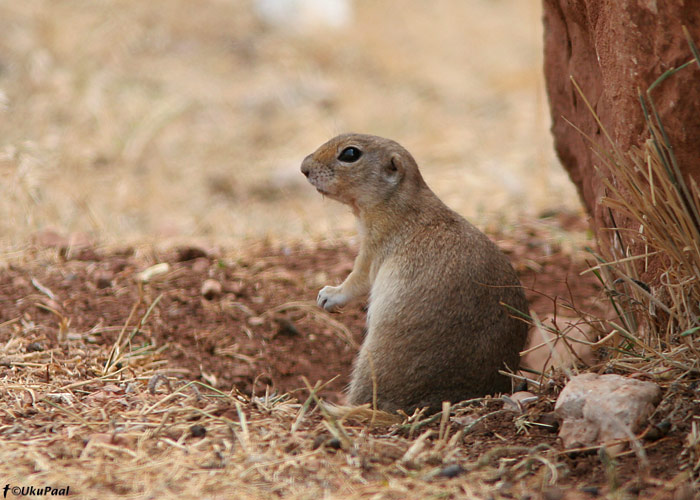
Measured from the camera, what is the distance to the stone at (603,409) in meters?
2.48

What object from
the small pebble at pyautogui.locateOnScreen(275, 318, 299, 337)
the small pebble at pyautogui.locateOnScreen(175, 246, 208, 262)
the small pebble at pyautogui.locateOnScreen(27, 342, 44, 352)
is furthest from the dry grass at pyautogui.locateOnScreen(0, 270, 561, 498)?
the small pebble at pyautogui.locateOnScreen(175, 246, 208, 262)

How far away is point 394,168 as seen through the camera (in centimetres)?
369

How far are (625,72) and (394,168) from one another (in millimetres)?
1125

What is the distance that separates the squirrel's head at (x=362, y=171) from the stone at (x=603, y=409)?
1395 millimetres

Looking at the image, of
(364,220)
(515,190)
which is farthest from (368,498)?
(515,190)

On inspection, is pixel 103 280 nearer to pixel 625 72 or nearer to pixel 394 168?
pixel 394 168

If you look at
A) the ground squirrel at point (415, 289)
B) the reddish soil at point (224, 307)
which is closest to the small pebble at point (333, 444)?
the ground squirrel at point (415, 289)

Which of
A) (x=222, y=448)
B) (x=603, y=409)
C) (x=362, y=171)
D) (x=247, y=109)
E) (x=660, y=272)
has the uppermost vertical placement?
(x=247, y=109)

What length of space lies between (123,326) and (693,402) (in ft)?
8.34

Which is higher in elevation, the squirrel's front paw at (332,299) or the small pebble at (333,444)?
the squirrel's front paw at (332,299)

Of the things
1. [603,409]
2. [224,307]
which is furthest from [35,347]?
[603,409]

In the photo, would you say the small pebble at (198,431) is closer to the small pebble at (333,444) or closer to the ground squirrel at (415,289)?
the small pebble at (333,444)

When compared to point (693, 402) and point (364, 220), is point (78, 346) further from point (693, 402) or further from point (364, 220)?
point (693, 402)

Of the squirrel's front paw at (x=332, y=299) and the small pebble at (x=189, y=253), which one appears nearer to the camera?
the squirrel's front paw at (x=332, y=299)
